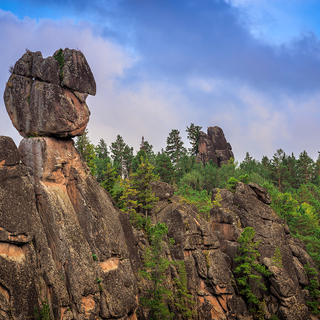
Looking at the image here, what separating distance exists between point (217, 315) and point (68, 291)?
65.7ft

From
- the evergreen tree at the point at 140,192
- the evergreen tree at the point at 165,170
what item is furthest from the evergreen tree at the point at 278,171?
the evergreen tree at the point at 140,192

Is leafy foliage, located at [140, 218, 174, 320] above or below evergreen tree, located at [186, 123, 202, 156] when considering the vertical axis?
below

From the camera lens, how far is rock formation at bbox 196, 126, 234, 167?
89.4 m

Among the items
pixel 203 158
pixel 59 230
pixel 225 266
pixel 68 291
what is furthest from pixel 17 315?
pixel 203 158

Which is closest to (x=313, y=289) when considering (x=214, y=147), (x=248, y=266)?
(x=248, y=266)

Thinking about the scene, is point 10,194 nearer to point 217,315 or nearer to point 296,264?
point 217,315

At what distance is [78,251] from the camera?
60.3 ft

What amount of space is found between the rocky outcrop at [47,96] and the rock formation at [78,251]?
0.14m

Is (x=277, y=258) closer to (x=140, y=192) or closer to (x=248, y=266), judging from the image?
(x=248, y=266)

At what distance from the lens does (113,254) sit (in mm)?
21344

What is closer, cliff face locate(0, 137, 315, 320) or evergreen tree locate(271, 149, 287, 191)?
cliff face locate(0, 137, 315, 320)

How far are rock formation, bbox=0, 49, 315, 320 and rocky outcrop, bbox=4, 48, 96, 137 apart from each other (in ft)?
0.45

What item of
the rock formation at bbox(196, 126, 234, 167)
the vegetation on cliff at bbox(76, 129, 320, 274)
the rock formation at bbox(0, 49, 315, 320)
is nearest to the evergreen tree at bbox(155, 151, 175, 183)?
the vegetation on cliff at bbox(76, 129, 320, 274)

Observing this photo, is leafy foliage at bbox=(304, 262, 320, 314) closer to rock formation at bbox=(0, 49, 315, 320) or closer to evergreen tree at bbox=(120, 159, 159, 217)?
rock formation at bbox=(0, 49, 315, 320)
